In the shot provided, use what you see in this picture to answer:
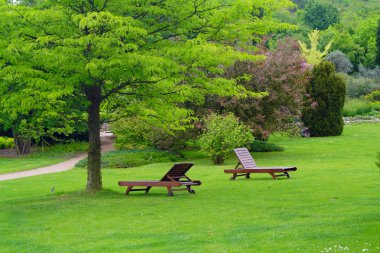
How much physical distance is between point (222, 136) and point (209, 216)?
1470cm

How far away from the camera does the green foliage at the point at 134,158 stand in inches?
1156

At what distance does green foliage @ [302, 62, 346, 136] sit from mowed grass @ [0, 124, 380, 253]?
52.1 feet

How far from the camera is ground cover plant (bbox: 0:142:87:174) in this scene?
30219 millimetres

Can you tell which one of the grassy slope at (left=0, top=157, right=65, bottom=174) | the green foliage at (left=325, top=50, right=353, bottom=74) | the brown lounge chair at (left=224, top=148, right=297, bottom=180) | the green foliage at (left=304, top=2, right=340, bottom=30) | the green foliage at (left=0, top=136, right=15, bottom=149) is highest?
the green foliage at (left=304, top=2, right=340, bottom=30)

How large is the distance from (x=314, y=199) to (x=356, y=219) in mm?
3182

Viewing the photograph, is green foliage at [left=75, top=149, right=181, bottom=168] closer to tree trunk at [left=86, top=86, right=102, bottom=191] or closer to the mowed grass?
the mowed grass

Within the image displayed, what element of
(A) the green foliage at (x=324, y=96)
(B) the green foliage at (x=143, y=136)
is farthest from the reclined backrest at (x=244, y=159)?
(A) the green foliage at (x=324, y=96)

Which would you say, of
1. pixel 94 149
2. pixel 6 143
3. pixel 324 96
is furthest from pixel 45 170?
pixel 324 96

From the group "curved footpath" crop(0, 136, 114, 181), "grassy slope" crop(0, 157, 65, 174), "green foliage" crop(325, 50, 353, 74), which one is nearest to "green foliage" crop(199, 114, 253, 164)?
"curved footpath" crop(0, 136, 114, 181)

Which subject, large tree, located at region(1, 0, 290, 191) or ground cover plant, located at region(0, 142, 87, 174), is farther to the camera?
ground cover plant, located at region(0, 142, 87, 174)

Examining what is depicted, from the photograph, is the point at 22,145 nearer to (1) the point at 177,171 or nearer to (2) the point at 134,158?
(2) the point at 134,158

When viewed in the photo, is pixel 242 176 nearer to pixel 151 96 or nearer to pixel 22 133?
pixel 151 96

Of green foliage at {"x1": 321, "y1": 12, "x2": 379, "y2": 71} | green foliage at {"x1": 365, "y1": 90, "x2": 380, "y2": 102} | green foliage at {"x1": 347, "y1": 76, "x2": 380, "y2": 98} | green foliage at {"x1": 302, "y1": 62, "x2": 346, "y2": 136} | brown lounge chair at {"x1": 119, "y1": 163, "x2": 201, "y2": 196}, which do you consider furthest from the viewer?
green foliage at {"x1": 321, "y1": 12, "x2": 379, "y2": 71}

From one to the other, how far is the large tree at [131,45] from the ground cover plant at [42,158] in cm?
1314
